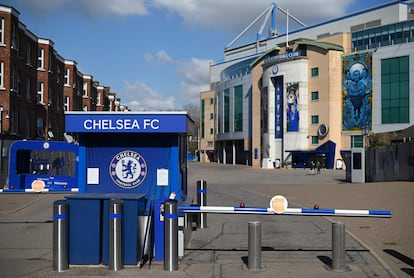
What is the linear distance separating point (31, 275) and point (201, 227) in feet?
17.2

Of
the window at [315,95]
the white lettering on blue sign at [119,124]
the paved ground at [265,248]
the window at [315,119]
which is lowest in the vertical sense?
the paved ground at [265,248]

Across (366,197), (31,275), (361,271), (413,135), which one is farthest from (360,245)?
(413,135)

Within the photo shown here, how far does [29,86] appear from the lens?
118 feet

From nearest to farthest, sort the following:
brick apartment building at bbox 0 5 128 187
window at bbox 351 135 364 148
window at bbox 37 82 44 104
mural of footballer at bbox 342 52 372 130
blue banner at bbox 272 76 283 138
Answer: brick apartment building at bbox 0 5 128 187 → window at bbox 37 82 44 104 → mural of footballer at bbox 342 52 372 130 → window at bbox 351 135 364 148 → blue banner at bbox 272 76 283 138

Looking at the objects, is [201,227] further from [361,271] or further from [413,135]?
[413,135]

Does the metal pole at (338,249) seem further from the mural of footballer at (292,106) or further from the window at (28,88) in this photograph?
the mural of footballer at (292,106)

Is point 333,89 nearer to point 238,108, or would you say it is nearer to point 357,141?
point 357,141

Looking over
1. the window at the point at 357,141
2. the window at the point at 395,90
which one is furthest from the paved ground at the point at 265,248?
the window at the point at 357,141

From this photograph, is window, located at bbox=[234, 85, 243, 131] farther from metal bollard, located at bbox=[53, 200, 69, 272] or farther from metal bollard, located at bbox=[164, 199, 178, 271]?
metal bollard, located at bbox=[53, 200, 69, 272]

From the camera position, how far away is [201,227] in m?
12.0

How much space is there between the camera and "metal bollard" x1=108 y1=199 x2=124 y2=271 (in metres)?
7.49

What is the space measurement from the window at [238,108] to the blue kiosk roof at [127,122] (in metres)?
72.5

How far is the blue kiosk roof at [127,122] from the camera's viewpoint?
29.5ft

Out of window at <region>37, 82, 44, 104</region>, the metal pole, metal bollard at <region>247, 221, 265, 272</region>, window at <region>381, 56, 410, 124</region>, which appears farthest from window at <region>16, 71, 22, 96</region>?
window at <region>381, 56, 410, 124</region>
